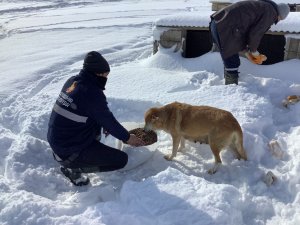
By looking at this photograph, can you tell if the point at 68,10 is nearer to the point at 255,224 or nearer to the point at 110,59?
the point at 110,59

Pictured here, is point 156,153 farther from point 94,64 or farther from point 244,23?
point 244,23

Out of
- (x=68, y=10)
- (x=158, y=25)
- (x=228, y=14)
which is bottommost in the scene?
(x=68, y=10)

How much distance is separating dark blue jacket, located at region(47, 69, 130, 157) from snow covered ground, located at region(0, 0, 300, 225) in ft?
1.71

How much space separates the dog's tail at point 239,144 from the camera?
4250 mm

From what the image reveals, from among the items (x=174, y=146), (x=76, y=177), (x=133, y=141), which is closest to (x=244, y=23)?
(x=174, y=146)

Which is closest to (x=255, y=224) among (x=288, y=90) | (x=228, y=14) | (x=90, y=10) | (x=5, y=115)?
(x=288, y=90)

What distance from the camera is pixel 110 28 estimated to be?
12.1 metres

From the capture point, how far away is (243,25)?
18.2ft

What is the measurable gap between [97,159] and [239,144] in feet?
5.37

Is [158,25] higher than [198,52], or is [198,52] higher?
[158,25]

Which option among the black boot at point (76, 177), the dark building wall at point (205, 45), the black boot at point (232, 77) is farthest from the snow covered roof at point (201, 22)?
the black boot at point (76, 177)

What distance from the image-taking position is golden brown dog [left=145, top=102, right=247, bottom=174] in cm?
424

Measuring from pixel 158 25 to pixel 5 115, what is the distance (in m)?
3.23

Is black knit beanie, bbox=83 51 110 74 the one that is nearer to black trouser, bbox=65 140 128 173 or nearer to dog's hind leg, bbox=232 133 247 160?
black trouser, bbox=65 140 128 173
